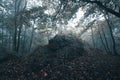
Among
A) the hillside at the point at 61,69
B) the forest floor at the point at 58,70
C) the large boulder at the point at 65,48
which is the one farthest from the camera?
the large boulder at the point at 65,48

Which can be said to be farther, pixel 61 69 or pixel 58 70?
pixel 61 69

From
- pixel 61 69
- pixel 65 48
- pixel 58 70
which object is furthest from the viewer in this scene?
pixel 65 48

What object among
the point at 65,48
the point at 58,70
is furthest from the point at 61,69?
the point at 65,48

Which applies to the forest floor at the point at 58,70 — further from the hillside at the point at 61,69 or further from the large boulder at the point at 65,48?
the large boulder at the point at 65,48

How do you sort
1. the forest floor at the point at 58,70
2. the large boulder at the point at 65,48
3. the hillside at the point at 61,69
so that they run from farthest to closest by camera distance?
the large boulder at the point at 65,48 → the hillside at the point at 61,69 → the forest floor at the point at 58,70

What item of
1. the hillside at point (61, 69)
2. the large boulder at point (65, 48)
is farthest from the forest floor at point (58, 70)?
the large boulder at point (65, 48)

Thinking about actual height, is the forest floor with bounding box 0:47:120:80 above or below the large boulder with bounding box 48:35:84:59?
below

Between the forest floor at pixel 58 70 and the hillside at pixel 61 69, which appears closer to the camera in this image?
the forest floor at pixel 58 70

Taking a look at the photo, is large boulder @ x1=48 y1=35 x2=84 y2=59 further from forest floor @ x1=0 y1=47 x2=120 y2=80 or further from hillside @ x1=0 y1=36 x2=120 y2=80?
forest floor @ x1=0 y1=47 x2=120 y2=80

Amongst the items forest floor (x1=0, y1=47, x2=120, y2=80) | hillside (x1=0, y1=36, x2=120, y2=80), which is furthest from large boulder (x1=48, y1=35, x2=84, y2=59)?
forest floor (x1=0, y1=47, x2=120, y2=80)

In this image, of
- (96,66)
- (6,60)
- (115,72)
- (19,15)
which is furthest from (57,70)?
(19,15)

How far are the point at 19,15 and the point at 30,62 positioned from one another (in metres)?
9.43

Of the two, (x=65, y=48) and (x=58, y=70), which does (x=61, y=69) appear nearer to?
(x=58, y=70)

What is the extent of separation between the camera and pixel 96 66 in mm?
14836
